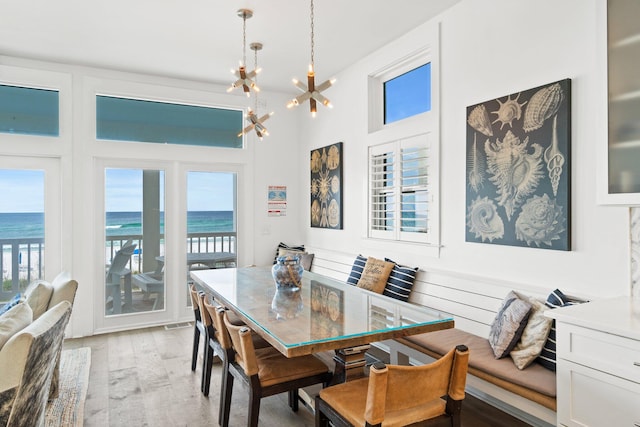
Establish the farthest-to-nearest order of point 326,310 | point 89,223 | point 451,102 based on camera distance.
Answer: point 89,223
point 451,102
point 326,310

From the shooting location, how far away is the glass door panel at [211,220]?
16.7 ft

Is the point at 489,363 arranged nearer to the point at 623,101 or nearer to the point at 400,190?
the point at 623,101

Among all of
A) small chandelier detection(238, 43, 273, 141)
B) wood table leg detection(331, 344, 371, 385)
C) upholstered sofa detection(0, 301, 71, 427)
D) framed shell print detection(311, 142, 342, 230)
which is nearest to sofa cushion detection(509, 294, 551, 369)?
wood table leg detection(331, 344, 371, 385)

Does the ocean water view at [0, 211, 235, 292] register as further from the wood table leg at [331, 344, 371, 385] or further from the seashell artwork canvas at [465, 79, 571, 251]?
the seashell artwork canvas at [465, 79, 571, 251]

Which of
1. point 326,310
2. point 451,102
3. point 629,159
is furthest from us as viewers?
point 451,102

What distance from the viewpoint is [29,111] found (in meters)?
4.30

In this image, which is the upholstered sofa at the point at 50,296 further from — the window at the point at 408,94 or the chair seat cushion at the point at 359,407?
the window at the point at 408,94

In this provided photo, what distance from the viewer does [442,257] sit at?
3316 mm

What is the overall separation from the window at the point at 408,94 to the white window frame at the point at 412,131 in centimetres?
5

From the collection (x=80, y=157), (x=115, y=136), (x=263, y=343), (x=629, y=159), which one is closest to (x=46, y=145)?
(x=80, y=157)

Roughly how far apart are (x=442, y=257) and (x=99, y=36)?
11.7ft

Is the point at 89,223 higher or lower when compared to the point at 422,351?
higher

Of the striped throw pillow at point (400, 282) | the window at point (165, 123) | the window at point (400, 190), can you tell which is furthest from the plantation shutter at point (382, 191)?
the window at point (165, 123)

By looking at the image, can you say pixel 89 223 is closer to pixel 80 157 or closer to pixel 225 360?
pixel 80 157
